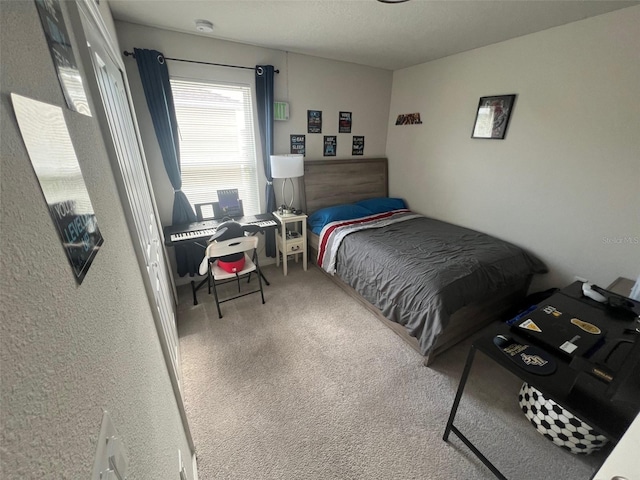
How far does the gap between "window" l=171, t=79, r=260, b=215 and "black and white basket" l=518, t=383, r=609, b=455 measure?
9.80ft

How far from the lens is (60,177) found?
40 centimetres

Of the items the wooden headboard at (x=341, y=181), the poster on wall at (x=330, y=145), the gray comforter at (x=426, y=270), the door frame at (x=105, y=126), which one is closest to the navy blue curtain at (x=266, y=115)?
the wooden headboard at (x=341, y=181)

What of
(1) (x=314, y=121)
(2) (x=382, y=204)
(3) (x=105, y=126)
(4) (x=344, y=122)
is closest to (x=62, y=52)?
(3) (x=105, y=126)

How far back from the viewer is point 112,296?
590 mm

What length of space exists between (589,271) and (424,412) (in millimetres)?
1859

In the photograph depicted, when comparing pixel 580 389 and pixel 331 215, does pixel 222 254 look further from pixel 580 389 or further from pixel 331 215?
pixel 580 389

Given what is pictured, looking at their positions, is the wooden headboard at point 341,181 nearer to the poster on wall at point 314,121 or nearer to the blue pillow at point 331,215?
the blue pillow at point 331,215

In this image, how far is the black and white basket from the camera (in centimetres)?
134

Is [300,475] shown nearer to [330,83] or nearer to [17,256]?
[17,256]

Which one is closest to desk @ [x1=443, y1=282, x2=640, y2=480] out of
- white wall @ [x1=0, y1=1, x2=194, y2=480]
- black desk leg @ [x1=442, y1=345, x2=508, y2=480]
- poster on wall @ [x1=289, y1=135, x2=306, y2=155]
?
black desk leg @ [x1=442, y1=345, x2=508, y2=480]

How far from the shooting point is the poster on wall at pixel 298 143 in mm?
3133

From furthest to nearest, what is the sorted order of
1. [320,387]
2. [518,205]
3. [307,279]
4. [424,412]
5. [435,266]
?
[307,279] → [518,205] → [435,266] → [320,387] → [424,412]

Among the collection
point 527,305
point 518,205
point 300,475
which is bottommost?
point 300,475

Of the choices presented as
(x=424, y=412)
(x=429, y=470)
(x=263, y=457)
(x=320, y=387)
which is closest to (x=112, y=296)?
(x=263, y=457)
